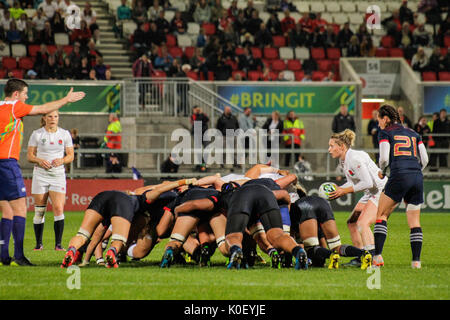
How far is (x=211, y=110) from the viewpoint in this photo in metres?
26.3

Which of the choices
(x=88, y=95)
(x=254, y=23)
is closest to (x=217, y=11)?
(x=254, y=23)

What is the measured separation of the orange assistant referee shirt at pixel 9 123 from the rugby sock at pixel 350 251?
14.2ft

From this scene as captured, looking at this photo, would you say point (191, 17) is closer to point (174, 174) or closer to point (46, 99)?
point (46, 99)

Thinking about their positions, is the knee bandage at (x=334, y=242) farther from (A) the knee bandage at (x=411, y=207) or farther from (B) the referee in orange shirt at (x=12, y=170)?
(B) the referee in orange shirt at (x=12, y=170)

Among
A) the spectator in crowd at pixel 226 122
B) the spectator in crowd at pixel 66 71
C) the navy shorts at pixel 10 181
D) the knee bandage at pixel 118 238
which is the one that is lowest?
the knee bandage at pixel 118 238

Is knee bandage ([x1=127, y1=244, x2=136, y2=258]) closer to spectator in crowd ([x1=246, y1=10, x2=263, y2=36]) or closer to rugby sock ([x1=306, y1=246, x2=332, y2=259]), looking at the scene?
rugby sock ([x1=306, y1=246, x2=332, y2=259])

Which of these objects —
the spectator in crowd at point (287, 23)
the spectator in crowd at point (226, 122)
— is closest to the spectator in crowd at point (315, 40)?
the spectator in crowd at point (287, 23)

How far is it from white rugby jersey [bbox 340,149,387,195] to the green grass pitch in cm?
109

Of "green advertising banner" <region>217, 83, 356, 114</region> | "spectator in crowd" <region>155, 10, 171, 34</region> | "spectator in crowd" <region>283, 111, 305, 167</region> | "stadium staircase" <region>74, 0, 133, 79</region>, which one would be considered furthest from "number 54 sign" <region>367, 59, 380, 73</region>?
"stadium staircase" <region>74, 0, 133, 79</region>

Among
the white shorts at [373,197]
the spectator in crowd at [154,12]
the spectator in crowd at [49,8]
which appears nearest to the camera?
the white shorts at [373,197]

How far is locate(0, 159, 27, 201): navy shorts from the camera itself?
10.4m

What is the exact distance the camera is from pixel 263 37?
30469mm

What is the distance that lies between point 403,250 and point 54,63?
54.4 ft

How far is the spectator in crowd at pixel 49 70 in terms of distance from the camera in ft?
88.4
